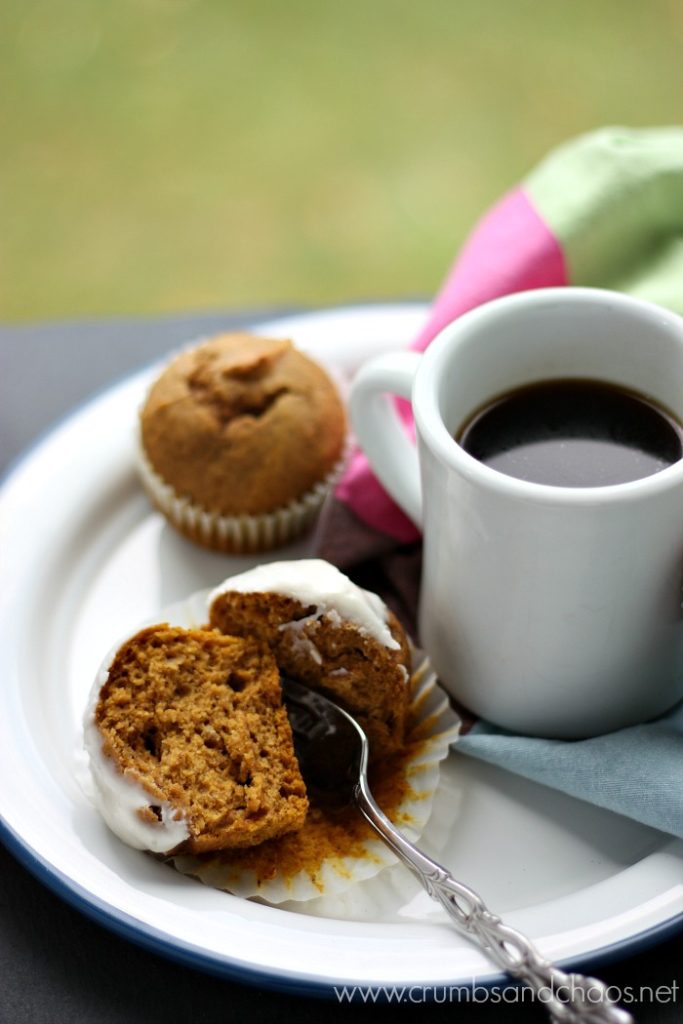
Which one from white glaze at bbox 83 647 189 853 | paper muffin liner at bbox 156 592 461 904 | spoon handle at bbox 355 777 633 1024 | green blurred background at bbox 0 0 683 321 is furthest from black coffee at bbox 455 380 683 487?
green blurred background at bbox 0 0 683 321

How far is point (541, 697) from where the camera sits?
4.79 ft

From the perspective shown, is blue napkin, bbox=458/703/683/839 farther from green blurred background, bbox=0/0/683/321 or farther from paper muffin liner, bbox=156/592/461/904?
green blurred background, bbox=0/0/683/321

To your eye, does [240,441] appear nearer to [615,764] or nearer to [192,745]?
[192,745]

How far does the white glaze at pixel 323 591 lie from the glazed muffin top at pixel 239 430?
30 centimetres

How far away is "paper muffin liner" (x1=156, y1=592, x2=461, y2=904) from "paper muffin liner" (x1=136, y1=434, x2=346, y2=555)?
0.20 meters

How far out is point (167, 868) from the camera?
1.35 meters

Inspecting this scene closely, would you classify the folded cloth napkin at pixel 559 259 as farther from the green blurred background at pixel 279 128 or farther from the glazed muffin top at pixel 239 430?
the green blurred background at pixel 279 128

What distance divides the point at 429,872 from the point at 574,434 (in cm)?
56

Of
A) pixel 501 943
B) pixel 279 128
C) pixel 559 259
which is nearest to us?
pixel 501 943

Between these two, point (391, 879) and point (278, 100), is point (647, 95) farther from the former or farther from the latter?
point (391, 879)

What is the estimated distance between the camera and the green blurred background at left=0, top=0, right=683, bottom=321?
347 cm

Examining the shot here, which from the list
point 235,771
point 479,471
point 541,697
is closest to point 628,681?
point 541,697

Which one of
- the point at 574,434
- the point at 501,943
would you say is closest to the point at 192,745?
the point at 501,943

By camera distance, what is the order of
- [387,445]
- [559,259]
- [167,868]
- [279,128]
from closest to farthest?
1. [167,868]
2. [387,445]
3. [559,259]
4. [279,128]
